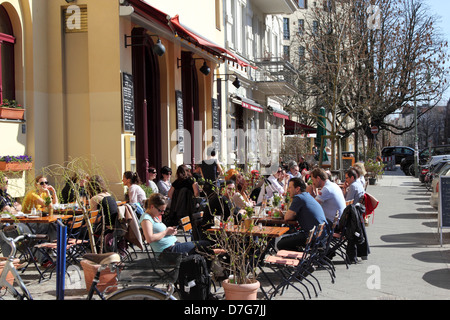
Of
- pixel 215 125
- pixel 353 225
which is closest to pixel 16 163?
pixel 353 225

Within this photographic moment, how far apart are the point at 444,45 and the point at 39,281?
104ft

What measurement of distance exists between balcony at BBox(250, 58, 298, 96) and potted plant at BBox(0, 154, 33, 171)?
16.6 meters

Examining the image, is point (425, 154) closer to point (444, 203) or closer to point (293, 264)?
point (444, 203)

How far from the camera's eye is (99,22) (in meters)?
12.5

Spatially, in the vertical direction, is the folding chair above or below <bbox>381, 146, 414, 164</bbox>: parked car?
below

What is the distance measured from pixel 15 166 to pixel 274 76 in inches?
702

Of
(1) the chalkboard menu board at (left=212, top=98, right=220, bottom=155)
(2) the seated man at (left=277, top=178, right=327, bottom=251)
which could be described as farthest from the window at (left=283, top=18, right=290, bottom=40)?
(2) the seated man at (left=277, top=178, right=327, bottom=251)

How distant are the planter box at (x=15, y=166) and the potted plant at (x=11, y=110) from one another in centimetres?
93

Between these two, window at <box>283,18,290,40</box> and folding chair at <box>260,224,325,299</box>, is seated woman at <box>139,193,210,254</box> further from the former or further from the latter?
window at <box>283,18,290,40</box>

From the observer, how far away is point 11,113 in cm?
1107

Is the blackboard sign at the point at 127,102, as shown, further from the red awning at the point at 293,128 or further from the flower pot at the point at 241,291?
the red awning at the point at 293,128

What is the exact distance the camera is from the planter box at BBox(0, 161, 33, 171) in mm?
10594

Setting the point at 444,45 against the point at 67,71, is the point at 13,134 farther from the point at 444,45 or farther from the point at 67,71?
the point at 444,45
